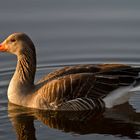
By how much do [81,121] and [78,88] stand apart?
72cm

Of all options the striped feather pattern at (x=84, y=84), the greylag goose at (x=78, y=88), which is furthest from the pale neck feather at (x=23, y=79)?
the striped feather pattern at (x=84, y=84)

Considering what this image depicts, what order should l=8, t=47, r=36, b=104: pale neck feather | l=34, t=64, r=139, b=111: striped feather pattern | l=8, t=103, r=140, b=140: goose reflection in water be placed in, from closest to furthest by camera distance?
l=8, t=103, r=140, b=140: goose reflection in water < l=34, t=64, r=139, b=111: striped feather pattern < l=8, t=47, r=36, b=104: pale neck feather

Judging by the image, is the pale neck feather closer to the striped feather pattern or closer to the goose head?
the goose head

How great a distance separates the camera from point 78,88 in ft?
41.7

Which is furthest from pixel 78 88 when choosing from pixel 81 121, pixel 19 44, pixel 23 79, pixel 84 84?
pixel 19 44

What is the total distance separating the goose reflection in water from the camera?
468 inches

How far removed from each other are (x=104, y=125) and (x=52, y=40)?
398cm

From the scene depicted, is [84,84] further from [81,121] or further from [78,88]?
[81,121]

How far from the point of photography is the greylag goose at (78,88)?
1266 centimetres

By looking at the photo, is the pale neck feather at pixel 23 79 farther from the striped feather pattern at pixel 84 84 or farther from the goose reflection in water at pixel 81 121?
the striped feather pattern at pixel 84 84

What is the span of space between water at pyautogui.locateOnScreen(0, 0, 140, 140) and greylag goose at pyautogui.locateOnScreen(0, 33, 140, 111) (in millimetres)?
208

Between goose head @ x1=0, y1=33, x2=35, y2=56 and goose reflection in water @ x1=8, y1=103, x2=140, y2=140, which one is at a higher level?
goose head @ x1=0, y1=33, x2=35, y2=56

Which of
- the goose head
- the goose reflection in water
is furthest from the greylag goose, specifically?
the goose reflection in water

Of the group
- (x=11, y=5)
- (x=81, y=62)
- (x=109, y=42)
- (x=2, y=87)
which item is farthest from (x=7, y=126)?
(x=11, y=5)
